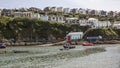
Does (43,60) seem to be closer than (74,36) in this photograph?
Yes

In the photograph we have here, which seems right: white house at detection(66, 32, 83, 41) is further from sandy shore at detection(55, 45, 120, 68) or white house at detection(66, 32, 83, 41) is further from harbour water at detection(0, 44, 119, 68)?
sandy shore at detection(55, 45, 120, 68)

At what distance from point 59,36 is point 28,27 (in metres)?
17.5

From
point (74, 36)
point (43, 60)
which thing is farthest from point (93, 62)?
point (74, 36)

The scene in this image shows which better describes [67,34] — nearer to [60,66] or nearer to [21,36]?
[21,36]

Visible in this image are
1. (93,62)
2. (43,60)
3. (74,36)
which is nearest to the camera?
(93,62)

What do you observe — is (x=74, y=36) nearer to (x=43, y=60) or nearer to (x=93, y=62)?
(x=43, y=60)

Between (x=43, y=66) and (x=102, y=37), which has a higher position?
(x=43, y=66)

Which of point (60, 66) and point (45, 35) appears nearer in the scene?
point (60, 66)

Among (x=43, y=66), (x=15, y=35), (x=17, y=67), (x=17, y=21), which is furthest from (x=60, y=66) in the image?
(x=17, y=21)

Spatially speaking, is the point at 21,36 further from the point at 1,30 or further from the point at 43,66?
the point at 43,66

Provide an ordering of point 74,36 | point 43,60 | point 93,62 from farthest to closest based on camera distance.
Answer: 1. point 74,36
2. point 43,60
3. point 93,62

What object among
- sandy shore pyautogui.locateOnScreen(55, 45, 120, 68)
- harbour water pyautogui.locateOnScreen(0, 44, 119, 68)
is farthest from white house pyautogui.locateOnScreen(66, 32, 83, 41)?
sandy shore pyautogui.locateOnScreen(55, 45, 120, 68)

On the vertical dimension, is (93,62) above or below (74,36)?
above

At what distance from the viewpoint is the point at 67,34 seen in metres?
184
